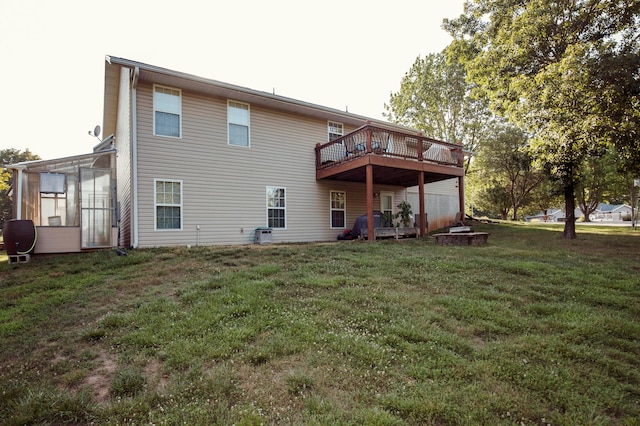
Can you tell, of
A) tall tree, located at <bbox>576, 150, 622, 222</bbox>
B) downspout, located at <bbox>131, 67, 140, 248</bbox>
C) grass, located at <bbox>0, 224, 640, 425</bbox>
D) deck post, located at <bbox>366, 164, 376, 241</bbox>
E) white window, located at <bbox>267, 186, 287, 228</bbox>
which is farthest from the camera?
tall tree, located at <bbox>576, 150, 622, 222</bbox>

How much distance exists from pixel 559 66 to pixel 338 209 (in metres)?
8.53

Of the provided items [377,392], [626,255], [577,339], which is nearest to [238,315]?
[377,392]

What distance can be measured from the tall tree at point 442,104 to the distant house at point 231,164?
12785 mm

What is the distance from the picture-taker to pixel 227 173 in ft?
35.5

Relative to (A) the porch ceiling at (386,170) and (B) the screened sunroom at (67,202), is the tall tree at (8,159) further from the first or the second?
(A) the porch ceiling at (386,170)

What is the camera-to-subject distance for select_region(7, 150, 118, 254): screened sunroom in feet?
27.8

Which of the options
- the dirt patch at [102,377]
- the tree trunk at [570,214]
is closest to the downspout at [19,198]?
the dirt patch at [102,377]

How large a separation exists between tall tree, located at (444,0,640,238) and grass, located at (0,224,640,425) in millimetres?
3828

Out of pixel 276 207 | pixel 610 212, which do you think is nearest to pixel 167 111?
pixel 276 207

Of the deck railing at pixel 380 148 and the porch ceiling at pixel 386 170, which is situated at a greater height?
the deck railing at pixel 380 148

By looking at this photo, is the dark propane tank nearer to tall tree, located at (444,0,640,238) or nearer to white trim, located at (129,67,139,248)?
white trim, located at (129,67,139,248)

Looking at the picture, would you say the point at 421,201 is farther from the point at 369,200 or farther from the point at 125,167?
the point at 125,167

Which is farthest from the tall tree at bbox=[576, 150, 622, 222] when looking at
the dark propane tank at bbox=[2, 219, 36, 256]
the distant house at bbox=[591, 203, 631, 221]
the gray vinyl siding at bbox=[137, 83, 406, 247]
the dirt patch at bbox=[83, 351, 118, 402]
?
the dark propane tank at bbox=[2, 219, 36, 256]

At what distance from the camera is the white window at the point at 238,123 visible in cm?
1103
